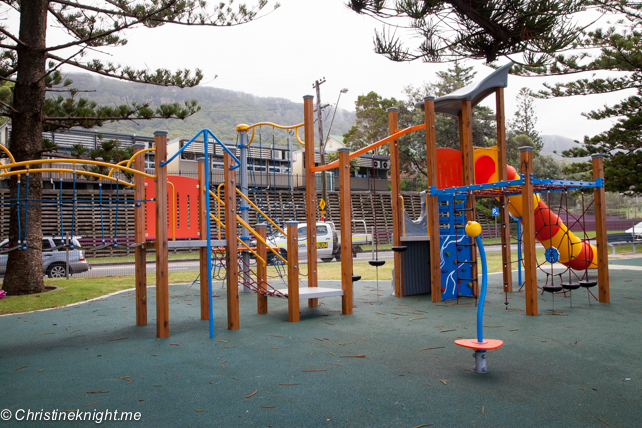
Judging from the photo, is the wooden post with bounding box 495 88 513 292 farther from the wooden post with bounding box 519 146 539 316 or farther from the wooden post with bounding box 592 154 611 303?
the wooden post with bounding box 592 154 611 303

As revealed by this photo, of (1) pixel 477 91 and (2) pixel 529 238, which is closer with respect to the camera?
(2) pixel 529 238

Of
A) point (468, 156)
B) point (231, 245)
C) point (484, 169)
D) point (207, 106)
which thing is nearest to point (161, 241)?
point (231, 245)

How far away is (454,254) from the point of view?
26.1 ft

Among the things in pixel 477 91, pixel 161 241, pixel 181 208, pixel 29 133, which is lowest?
pixel 161 241

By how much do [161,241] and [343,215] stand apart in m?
2.46

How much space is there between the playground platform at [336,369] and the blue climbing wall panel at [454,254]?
1.22 meters

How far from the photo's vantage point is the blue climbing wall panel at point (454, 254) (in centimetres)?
787

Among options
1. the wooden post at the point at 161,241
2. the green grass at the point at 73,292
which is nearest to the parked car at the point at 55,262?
the green grass at the point at 73,292

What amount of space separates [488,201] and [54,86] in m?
36.8

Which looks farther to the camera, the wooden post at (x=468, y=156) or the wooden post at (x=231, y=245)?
the wooden post at (x=468, y=156)

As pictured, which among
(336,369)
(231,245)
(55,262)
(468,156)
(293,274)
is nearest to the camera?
(336,369)

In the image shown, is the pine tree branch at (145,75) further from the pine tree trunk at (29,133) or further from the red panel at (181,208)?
the red panel at (181,208)

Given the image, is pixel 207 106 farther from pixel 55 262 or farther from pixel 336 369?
pixel 336 369

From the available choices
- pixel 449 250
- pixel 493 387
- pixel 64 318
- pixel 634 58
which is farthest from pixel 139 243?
pixel 634 58
